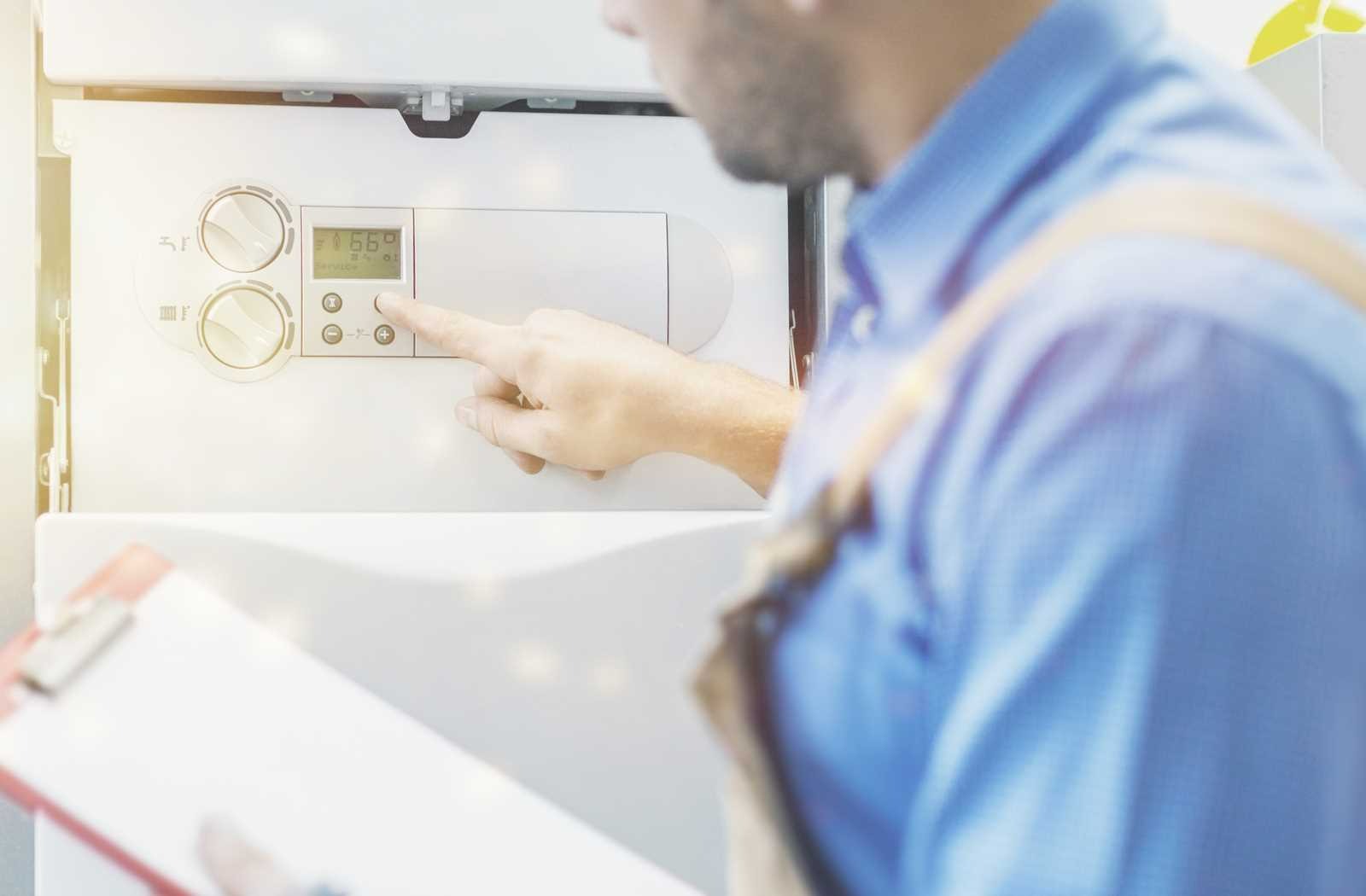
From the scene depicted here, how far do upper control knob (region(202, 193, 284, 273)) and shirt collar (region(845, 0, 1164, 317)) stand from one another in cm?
55

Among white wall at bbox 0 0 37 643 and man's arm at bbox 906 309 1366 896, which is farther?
white wall at bbox 0 0 37 643

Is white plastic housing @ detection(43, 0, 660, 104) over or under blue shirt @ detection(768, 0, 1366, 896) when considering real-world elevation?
over

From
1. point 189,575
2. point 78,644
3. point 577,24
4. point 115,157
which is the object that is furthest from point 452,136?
point 78,644

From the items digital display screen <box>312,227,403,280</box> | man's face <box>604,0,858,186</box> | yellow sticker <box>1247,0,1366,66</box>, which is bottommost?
digital display screen <box>312,227,403,280</box>

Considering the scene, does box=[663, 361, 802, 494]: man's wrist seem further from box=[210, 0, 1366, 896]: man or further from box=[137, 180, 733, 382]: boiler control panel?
box=[210, 0, 1366, 896]: man

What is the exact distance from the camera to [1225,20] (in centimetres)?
111

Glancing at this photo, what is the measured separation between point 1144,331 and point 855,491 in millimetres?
95

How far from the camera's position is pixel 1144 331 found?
30 centimetres

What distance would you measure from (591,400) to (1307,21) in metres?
0.66

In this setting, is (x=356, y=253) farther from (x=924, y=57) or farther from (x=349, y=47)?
(x=924, y=57)

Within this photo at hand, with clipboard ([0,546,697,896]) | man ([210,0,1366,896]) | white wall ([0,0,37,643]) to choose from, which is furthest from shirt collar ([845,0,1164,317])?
white wall ([0,0,37,643])

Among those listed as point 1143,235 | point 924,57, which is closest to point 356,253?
point 924,57

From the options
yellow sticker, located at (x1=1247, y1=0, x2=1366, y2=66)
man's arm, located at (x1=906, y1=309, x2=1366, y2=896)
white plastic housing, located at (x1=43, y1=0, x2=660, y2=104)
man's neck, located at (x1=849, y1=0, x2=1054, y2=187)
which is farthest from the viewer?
yellow sticker, located at (x1=1247, y1=0, x2=1366, y2=66)

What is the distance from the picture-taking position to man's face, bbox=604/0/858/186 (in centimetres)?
43
